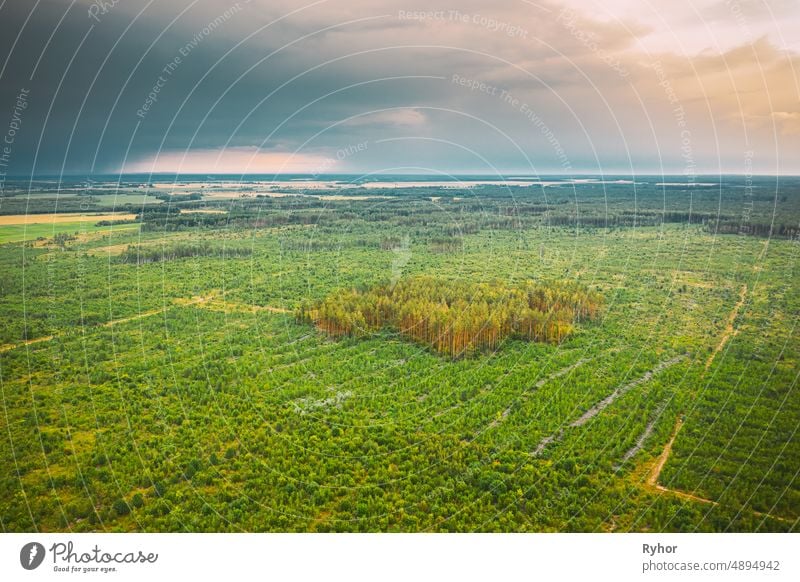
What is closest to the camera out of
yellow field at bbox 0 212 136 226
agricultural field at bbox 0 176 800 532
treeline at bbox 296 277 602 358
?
agricultural field at bbox 0 176 800 532

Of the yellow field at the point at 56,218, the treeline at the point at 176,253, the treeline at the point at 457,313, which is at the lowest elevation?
the treeline at the point at 457,313
